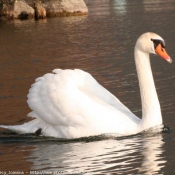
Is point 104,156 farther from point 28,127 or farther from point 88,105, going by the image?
point 28,127

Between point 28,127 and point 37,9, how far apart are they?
26.1 metres

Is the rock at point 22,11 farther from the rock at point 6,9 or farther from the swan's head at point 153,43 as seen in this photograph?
the swan's head at point 153,43

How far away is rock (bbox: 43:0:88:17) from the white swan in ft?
85.7

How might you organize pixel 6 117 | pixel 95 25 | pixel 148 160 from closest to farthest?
pixel 148 160
pixel 6 117
pixel 95 25

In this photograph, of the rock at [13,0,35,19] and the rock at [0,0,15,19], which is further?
the rock at [13,0,35,19]

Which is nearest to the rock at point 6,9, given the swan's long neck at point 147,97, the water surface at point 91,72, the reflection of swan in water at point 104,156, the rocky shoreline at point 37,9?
the rocky shoreline at point 37,9

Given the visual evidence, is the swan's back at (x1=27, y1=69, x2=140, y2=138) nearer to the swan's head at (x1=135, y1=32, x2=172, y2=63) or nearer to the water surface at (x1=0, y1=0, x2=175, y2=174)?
the water surface at (x1=0, y1=0, x2=175, y2=174)

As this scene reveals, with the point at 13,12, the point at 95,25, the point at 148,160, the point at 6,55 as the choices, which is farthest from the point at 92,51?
the point at 13,12

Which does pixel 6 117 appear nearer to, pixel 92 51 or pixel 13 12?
pixel 92 51

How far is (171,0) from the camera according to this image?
140 ft

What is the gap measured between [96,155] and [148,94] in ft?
4.77

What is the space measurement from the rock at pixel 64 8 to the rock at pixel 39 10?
471 mm

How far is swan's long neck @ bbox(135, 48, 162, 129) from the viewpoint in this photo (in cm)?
949


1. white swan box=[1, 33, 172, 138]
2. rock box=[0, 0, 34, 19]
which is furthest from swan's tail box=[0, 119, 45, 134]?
rock box=[0, 0, 34, 19]
